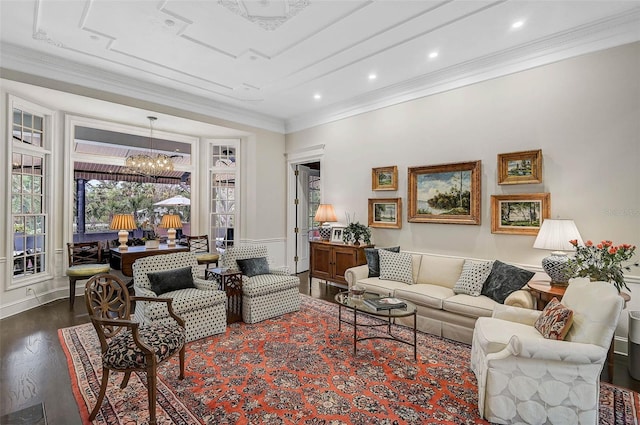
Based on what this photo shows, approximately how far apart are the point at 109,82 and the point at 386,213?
4.57 metres

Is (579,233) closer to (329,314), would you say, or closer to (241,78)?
(329,314)

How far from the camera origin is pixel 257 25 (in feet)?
11.3

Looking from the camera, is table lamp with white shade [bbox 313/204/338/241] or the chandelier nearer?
the chandelier

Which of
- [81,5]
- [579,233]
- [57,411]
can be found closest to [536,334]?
[579,233]

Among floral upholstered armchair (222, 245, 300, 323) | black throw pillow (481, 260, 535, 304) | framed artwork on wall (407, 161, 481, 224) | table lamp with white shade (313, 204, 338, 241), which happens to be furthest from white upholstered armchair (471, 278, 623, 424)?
table lamp with white shade (313, 204, 338, 241)

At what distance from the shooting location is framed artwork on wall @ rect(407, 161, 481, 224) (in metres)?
4.32

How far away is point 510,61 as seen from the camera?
13.1ft

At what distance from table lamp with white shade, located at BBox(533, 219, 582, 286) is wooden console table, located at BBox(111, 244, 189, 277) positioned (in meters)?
→ 5.39

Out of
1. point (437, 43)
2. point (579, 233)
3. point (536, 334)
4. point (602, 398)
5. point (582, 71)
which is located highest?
point (437, 43)

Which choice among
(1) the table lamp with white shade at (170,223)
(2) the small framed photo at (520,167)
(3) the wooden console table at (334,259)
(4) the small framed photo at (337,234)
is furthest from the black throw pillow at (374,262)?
(1) the table lamp with white shade at (170,223)

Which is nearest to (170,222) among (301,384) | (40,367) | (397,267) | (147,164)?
(147,164)

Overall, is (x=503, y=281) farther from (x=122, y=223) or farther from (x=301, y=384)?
(x=122, y=223)

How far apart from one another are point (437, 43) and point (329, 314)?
142 inches

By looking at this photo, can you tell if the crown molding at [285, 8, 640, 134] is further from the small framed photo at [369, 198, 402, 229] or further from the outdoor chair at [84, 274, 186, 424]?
the outdoor chair at [84, 274, 186, 424]
